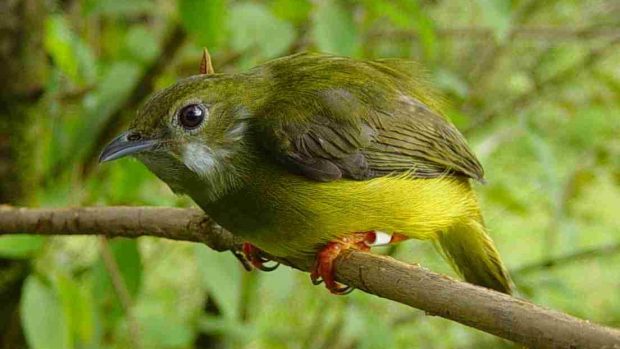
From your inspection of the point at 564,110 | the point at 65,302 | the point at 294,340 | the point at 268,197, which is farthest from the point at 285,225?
the point at 294,340

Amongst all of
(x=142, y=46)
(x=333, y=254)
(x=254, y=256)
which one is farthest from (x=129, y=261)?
(x=142, y=46)

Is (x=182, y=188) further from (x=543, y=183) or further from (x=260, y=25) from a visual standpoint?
(x=543, y=183)

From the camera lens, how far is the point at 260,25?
2611mm

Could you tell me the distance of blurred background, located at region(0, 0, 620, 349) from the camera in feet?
8.12

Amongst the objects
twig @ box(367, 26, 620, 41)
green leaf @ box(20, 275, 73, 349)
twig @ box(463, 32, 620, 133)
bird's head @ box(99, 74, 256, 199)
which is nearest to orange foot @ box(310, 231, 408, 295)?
bird's head @ box(99, 74, 256, 199)

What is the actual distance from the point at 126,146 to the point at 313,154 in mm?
412

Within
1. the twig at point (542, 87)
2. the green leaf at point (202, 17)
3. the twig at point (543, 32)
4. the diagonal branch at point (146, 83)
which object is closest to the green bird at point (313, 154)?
the green leaf at point (202, 17)

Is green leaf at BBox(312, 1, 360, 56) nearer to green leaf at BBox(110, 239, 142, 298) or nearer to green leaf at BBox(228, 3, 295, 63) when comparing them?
green leaf at BBox(228, 3, 295, 63)

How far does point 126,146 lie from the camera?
1.90 meters

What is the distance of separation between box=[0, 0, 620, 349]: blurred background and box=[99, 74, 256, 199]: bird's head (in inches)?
16.6

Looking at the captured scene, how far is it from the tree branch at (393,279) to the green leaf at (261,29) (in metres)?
0.70

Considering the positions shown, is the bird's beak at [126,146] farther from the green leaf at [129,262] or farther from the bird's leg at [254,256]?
the green leaf at [129,262]

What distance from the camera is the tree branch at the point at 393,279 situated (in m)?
1.25

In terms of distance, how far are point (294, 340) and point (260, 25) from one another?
2.07m
